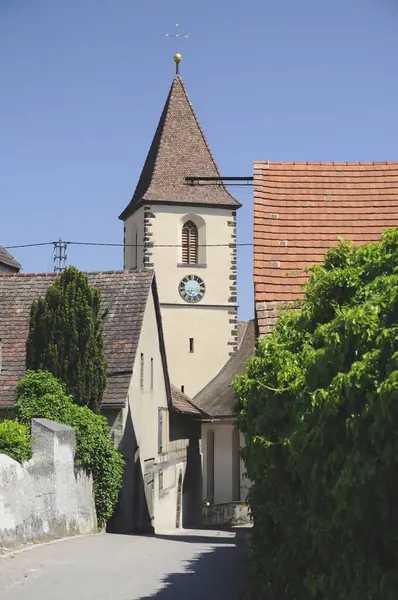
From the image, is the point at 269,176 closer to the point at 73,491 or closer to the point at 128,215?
the point at 73,491

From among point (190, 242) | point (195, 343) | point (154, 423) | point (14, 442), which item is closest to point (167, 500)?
point (154, 423)

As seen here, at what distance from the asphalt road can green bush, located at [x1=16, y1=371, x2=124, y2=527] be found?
2.82m

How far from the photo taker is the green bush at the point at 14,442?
17016 millimetres

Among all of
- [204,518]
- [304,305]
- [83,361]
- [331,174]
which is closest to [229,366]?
[204,518]

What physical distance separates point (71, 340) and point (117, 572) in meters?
9.17

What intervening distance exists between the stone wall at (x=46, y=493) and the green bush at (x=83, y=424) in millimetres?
353

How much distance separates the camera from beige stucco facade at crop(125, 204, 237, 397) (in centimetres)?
4575

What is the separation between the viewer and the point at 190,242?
156 ft

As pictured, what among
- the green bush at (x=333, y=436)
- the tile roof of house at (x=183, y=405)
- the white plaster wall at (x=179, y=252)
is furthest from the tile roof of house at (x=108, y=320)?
the white plaster wall at (x=179, y=252)

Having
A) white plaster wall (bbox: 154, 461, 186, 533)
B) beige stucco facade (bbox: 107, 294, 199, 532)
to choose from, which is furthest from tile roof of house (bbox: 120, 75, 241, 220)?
beige stucco facade (bbox: 107, 294, 199, 532)

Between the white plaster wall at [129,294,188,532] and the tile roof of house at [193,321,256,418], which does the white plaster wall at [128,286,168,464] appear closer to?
the white plaster wall at [129,294,188,532]

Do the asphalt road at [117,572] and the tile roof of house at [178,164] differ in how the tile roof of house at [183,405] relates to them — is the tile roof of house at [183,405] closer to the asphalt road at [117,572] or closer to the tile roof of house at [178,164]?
the tile roof of house at [178,164]

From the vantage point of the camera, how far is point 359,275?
7.94m

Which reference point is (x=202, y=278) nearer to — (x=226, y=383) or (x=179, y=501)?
(x=226, y=383)
